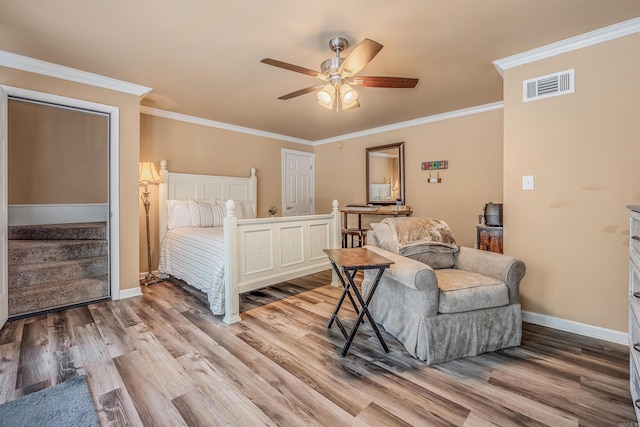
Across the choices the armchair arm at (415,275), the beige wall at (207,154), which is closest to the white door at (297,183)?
the beige wall at (207,154)

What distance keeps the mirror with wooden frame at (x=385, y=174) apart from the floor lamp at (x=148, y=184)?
3362 mm

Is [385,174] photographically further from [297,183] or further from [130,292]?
[130,292]

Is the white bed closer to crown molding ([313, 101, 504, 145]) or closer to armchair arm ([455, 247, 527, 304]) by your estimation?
armchair arm ([455, 247, 527, 304])

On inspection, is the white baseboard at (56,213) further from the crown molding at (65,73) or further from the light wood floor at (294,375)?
the light wood floor at (294,375)

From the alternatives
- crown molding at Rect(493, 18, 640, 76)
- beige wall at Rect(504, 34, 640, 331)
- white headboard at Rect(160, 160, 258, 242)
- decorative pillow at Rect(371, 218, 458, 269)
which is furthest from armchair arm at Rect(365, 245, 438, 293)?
white headboard at Rect(160, 160, 258, 242)

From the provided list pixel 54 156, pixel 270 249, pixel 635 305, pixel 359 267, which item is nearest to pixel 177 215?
pixel 270 249

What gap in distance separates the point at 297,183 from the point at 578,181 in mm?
4443

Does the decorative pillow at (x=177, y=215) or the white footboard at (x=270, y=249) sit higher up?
the decorative pillow at (x=177, y=215)

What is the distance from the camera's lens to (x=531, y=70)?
8.39ft

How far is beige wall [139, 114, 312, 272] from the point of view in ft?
13.2

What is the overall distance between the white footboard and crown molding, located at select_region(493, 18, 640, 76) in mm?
2364

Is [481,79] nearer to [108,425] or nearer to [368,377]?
[368,377]

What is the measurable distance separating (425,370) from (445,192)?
3063mm

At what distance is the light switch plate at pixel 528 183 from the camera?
2.55m
